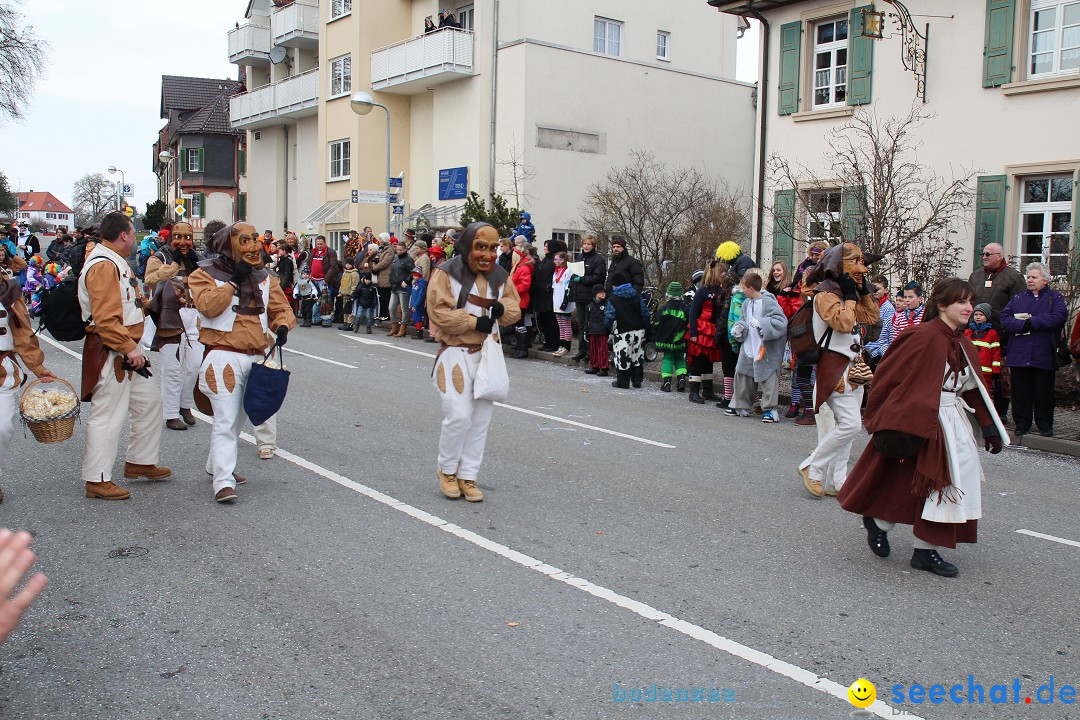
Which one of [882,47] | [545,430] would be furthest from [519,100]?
[545,430]

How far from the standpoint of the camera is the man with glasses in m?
11.0

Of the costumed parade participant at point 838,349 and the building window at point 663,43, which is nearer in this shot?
the costumed parade participant at point 838,349

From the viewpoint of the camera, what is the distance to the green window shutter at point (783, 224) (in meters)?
18.9

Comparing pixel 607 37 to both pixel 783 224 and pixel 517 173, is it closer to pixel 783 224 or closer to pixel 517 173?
pixel 517 173

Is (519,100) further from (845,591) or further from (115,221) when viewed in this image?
(845,591)

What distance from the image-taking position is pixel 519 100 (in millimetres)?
27375

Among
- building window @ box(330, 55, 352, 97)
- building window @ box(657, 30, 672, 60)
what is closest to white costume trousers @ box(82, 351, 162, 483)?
building window @ box(657, 30, 672, 60)

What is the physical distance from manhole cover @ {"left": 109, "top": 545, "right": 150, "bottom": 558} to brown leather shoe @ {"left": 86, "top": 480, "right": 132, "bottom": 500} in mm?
1152

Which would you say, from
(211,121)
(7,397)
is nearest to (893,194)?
(7,397)

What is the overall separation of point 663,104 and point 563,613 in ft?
88.5

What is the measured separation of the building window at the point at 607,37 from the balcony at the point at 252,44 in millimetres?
17309

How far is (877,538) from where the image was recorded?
5918 millimetres

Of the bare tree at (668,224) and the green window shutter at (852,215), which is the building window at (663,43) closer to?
the bare tree at (668,224)

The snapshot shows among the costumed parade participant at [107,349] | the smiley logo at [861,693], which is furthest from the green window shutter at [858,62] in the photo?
the smiley logo at [861,693]
